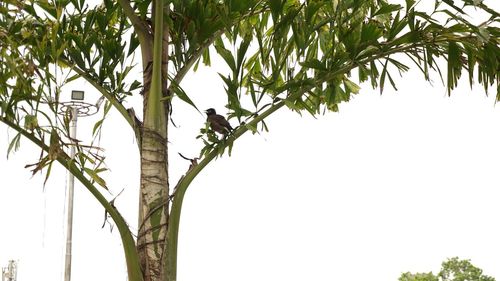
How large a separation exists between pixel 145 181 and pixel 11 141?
68 cm

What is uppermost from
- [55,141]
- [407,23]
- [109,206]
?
[407,23]

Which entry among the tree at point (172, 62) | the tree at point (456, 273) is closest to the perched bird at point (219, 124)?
the tree at point (172, 62)

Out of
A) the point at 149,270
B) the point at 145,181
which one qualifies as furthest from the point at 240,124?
the point at 149,270

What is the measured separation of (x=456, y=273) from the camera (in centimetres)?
2523

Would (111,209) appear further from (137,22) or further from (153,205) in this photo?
(137,22)

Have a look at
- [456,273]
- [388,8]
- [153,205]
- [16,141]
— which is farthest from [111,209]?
[456,273]

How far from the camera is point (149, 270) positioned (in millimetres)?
3576

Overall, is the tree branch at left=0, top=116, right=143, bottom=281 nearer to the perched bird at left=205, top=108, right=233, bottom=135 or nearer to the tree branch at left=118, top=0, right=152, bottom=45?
the perched bird at left=205, top=108, right=233, bottom=135

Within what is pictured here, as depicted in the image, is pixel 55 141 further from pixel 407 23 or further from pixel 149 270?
pixel 407 23

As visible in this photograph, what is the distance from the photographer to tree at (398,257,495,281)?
80.2ft

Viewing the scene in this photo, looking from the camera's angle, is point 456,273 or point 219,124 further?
point 456,273

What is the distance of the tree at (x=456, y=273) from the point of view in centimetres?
2445

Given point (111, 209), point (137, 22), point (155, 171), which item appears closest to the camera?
point (111, 209)


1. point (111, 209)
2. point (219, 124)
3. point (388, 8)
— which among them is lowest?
point (111, 209)
